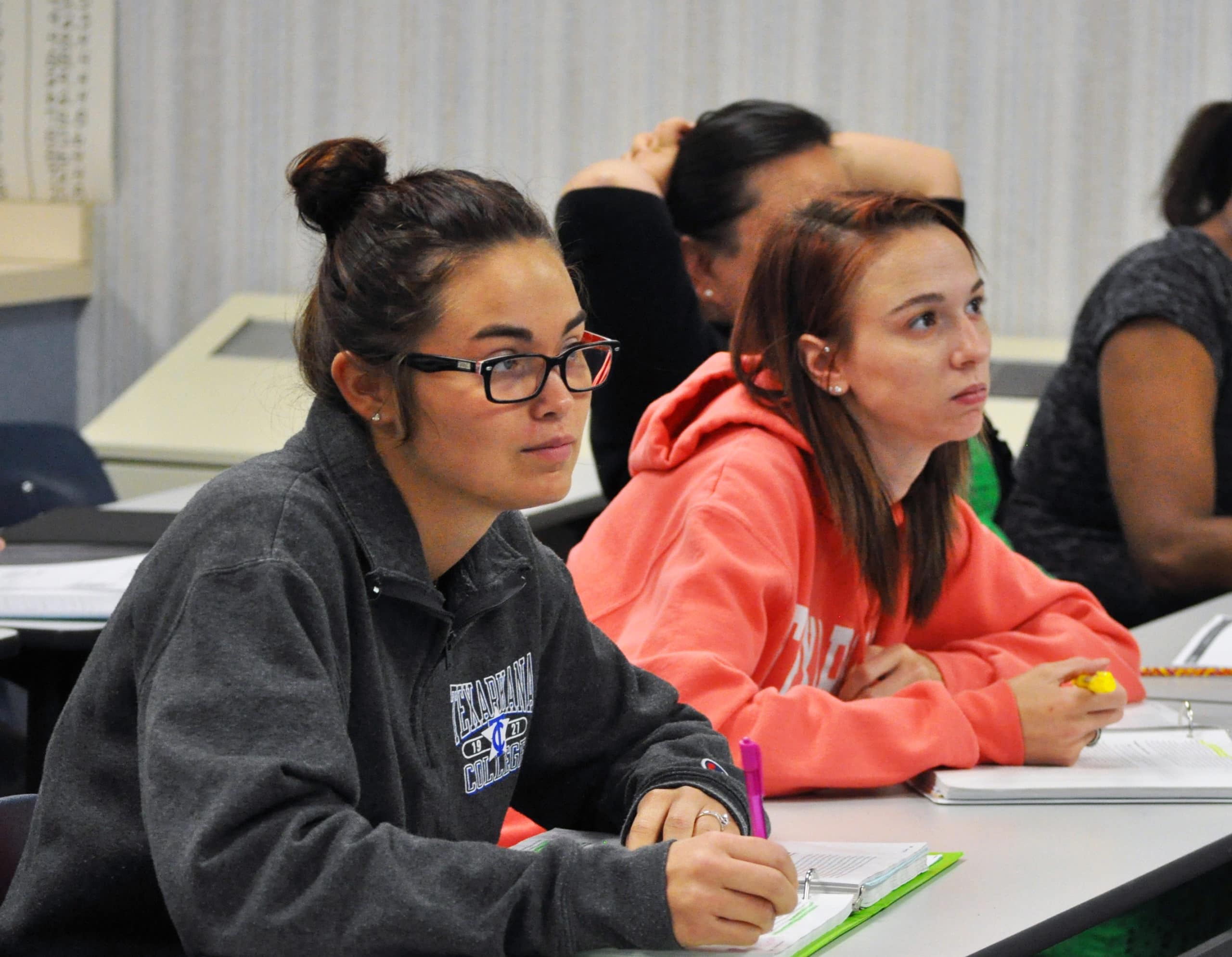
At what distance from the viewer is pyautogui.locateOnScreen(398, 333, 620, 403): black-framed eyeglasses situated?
98 centimetres

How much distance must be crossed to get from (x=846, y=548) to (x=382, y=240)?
629 millimetres

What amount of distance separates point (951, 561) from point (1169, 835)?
0.47 m

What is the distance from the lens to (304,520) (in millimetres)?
922

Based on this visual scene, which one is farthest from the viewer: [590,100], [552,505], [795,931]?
[590,100]

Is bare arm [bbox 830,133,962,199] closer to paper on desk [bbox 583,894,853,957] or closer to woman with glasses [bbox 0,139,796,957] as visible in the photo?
woman with glasses [bbox 0,139,796,957]

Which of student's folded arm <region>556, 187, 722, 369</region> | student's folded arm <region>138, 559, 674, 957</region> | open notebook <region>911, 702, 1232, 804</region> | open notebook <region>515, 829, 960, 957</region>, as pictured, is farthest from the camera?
student's folded arm <region>556, 187, 722, 369</region>

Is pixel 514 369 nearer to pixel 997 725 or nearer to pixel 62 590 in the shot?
pixel 997 725

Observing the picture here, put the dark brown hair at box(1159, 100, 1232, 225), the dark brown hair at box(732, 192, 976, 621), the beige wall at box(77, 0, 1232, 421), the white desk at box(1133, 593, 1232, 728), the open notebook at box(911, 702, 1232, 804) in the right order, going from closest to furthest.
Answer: the open notebook at box(911, 702, 1232, 804) → the dark brown hair at box(732, 192, 976, 621) → the white desk at box(1133, 593, 1232, 728) → the dark brown hair at box(1159, 100, 1232, 225) → the beige wall at box(77, 0, 1232, 421)

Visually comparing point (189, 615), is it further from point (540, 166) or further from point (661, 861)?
point (540, 166)

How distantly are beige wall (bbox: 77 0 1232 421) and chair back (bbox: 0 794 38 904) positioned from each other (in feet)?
9.12

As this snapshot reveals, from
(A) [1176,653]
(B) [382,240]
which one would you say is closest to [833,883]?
(B) [382,240]

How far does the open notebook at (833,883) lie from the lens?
0.92 m

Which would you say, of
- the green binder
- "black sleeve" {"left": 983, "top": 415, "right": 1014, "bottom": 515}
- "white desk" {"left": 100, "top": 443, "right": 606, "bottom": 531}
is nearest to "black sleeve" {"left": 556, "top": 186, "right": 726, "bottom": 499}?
"white desk" {"left": 100, "top": 443, "right": 606, "bottom": 531}

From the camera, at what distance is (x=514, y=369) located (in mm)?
995
